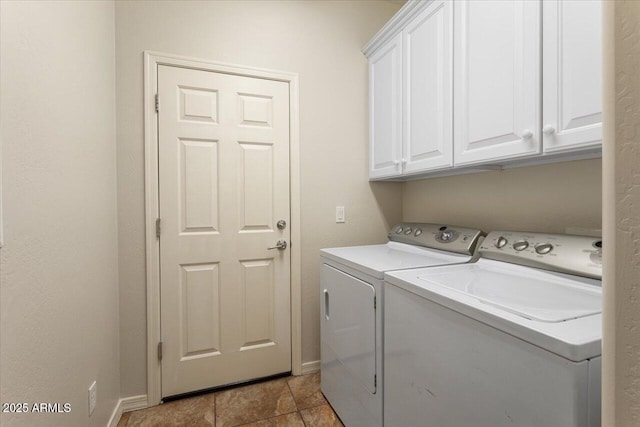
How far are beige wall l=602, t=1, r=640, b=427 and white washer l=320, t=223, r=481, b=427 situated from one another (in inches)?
37.4

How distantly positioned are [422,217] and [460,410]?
4.84 ft

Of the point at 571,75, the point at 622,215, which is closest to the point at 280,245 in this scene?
the point at 571,75

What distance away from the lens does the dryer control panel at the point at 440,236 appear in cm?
155

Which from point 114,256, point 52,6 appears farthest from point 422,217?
point 52,6

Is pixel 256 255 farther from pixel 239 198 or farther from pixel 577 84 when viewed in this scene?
pixel 577 84

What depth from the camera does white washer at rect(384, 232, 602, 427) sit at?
655 millimetres

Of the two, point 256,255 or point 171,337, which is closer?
point 171,337

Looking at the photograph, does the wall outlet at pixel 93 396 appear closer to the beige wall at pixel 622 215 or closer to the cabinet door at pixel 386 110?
the beige wall at pixel 622 215

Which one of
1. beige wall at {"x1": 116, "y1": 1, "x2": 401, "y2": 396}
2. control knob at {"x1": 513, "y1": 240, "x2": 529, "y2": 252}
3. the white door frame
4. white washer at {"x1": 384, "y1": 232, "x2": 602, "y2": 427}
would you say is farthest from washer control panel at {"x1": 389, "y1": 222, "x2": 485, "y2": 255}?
the white door frame

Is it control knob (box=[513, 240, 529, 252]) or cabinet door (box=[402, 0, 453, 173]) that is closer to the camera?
control knob (box=[513, 240, 529, 252])

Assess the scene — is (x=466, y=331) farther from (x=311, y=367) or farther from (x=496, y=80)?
(x=311, y=367)

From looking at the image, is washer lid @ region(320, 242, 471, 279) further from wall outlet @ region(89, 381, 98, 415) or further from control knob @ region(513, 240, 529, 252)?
wall outlet @ region(89, 381, 98, 415)

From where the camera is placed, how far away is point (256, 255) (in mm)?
2027

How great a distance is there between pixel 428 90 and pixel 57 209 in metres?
1.75
